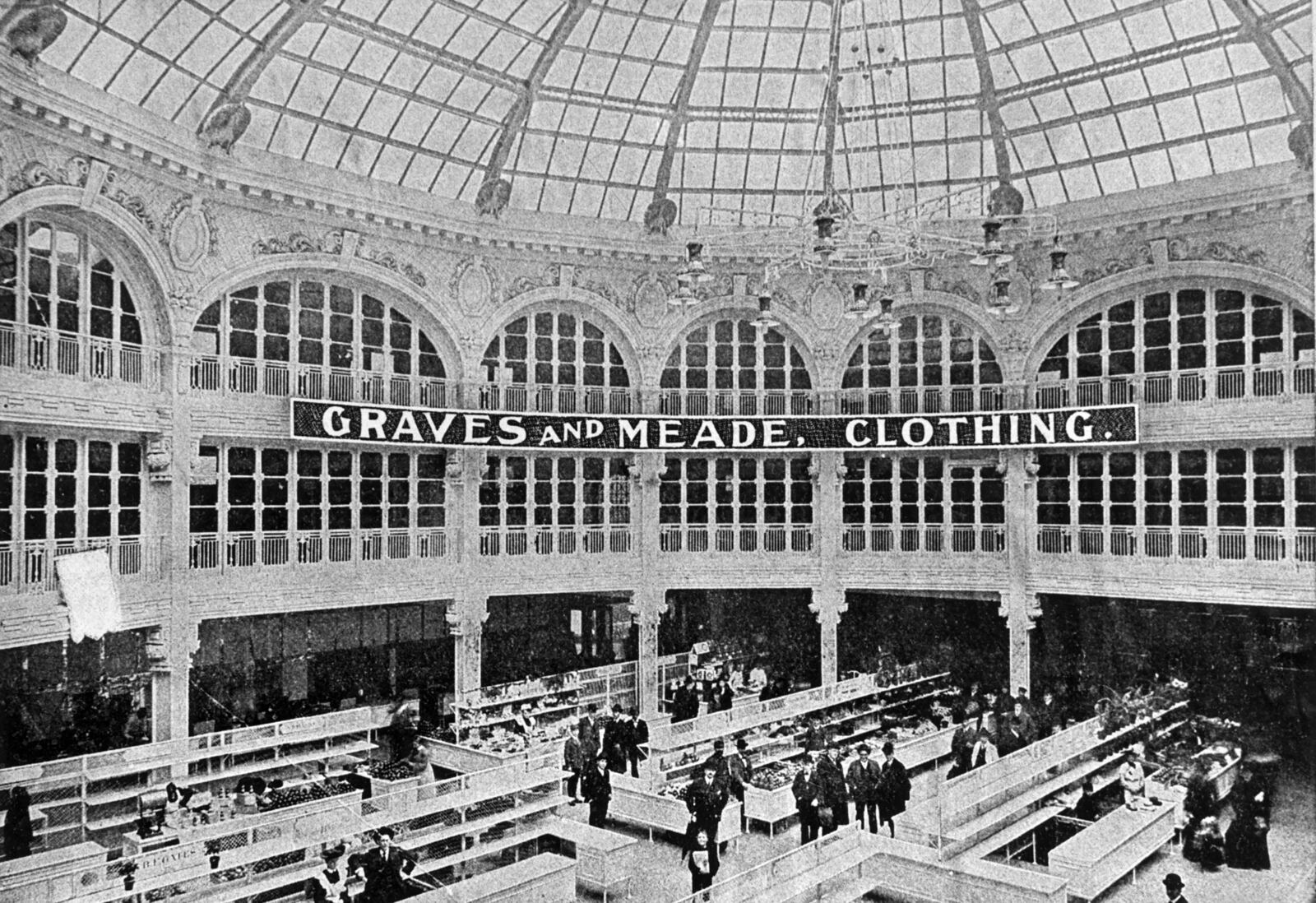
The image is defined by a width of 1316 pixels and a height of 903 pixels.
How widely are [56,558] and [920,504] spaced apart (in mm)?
19216

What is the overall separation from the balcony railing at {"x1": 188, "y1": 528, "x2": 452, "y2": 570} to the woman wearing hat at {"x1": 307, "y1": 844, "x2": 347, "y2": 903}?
761 centimetres

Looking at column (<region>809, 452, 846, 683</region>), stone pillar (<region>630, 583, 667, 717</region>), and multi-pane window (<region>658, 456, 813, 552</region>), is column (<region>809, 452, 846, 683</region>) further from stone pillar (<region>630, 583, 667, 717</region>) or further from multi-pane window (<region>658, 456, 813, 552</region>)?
stone pillar (<region>630, 583, 667, 717</region>)

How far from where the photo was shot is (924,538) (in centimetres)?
2545

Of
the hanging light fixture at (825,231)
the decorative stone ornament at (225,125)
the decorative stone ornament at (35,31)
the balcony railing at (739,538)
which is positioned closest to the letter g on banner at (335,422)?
the decorative stone ornament at (225,125)

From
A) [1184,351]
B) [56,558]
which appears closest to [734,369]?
[1184,351]

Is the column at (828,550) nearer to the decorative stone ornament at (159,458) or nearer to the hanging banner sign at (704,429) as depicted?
the hanging banner sign at (704,429)

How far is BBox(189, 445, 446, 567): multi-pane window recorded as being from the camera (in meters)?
20.1

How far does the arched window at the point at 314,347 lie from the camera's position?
20109mm

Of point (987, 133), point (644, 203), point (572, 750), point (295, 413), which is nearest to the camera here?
point (572, 750)

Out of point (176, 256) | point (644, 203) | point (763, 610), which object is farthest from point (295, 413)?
point (763, 610)

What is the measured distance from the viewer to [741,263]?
25859 millimetres

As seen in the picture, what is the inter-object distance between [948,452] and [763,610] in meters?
6.67

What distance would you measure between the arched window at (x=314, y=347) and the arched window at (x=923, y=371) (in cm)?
1093

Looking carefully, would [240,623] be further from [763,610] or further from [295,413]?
[763,610]
